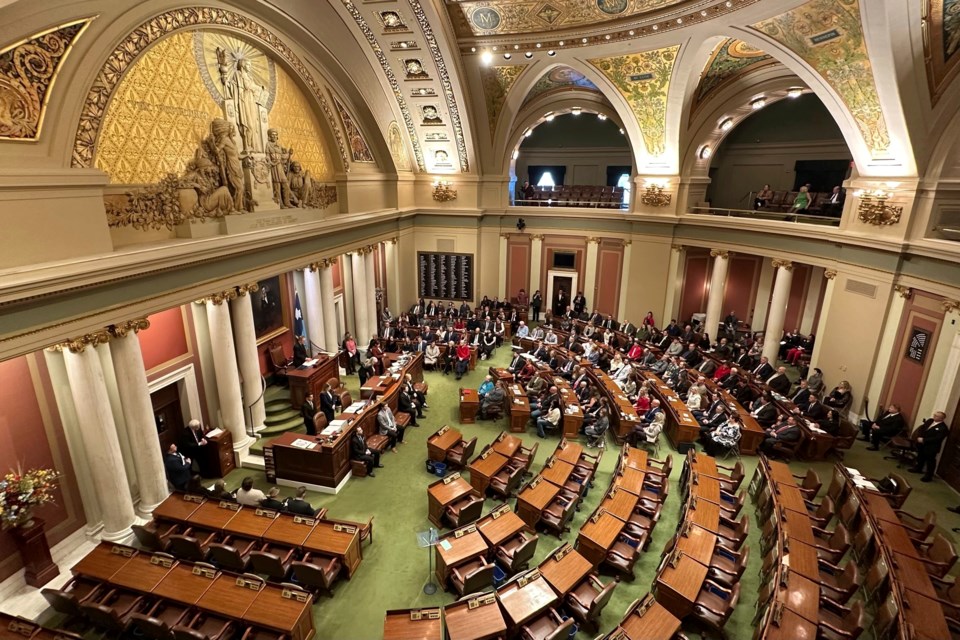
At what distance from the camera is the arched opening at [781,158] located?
1823 cm

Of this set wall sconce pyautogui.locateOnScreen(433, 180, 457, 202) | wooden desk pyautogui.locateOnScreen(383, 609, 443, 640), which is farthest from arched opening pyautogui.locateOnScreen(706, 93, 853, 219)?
wooden desk pyautogui.locateOnScreen(383, 609, 443, 640)

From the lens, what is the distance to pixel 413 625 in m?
5.89

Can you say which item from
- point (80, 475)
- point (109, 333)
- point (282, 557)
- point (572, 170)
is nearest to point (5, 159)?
point (109, 333)

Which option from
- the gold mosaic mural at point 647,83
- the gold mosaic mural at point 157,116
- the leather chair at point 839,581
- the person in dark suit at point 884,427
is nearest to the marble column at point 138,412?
the gold mosaic mural at point 157,116

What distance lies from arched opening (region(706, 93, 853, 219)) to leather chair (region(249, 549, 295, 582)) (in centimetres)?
1809

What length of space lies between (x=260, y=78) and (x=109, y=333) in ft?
22.4

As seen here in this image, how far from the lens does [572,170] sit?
25.6 meters

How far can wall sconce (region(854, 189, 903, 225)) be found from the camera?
38.2 ft

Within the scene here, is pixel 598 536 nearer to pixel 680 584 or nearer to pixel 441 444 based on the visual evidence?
pixel 680 584

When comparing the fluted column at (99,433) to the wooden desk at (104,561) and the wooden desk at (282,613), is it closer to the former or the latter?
the wooden desk at (104,561)

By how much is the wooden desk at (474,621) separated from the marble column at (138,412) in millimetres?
6075

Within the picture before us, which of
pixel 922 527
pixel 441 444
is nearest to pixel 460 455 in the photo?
pixel 441 444

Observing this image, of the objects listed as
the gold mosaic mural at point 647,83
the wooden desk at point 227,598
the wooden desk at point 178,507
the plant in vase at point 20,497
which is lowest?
the wooden desk at point 178,507

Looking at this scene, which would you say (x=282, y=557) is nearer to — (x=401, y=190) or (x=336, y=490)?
(x=336, y=490)
